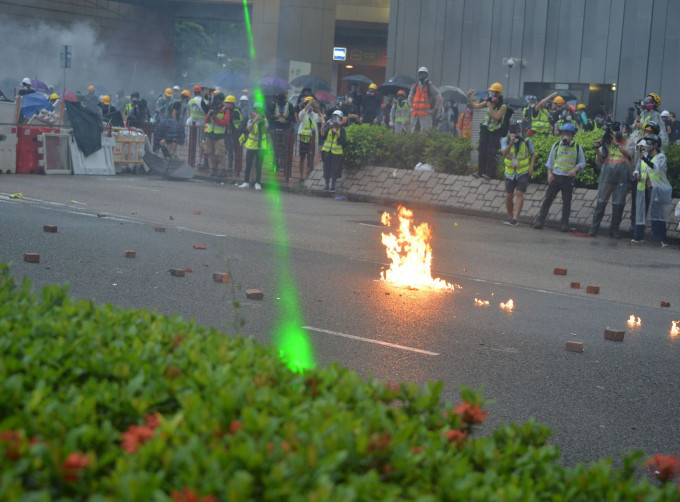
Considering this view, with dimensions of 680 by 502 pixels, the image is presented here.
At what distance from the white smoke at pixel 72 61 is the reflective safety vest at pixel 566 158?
33.0 metres

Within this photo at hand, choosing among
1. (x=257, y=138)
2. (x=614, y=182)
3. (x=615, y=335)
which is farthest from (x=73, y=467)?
(x=257, y=138)

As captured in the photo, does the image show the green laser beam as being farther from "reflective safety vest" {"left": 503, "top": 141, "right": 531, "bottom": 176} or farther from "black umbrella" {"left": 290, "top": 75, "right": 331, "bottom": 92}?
"black umbrella" {"left": 290, "top": 75, "right": 331, "bottom": 92}

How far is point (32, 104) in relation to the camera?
28875mm

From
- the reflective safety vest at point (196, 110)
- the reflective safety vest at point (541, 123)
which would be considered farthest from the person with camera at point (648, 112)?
the reflective safety vest at point (196, 110)

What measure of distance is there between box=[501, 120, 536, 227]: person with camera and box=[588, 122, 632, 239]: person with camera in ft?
4.15

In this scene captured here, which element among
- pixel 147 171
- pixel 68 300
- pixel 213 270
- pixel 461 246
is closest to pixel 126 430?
pixel 68 300

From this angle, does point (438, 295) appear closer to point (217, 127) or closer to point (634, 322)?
point (634, 322)

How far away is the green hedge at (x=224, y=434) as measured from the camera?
2465mm

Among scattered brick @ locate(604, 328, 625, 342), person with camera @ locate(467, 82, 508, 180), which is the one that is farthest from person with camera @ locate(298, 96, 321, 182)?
scattered brick @ locate(604, 328, 625, 342)

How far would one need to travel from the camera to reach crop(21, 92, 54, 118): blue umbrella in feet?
94.5

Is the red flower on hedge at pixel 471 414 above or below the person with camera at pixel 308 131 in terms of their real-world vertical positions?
below

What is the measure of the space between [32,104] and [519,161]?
15.8m

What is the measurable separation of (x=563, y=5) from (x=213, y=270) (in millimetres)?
25690

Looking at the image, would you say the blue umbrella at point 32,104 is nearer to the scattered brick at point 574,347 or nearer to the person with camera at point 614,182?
the person with camera at point 614,182
